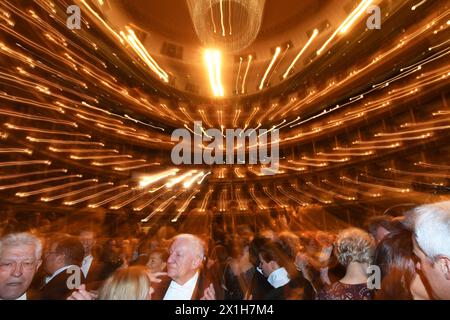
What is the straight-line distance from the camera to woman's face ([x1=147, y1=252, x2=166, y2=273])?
188 cm

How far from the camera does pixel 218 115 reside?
15.3ft

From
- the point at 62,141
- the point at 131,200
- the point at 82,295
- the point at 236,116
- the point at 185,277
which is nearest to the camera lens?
the point at 82,295

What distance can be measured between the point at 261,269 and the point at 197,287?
0.44 meters

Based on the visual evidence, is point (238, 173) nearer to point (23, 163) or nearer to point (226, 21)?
point (226, 21)

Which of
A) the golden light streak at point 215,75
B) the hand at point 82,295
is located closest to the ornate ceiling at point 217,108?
the golden light streak at point 215,75

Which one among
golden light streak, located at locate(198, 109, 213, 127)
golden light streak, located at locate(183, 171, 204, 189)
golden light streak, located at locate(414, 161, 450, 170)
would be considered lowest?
golden light streak, located at locate(183, 171, 204, 189)

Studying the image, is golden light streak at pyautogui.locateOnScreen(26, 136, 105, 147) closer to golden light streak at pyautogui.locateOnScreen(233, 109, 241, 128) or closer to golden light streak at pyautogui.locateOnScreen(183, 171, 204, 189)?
golden light streak at pyautogui.locateOnScreen(183, 171, 204, 189)

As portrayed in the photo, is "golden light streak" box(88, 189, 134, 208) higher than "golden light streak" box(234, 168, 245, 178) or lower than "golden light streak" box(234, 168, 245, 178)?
lower

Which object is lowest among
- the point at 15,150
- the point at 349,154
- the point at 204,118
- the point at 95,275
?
the point at 95,275

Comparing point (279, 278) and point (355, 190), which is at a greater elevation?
point (355, 190)

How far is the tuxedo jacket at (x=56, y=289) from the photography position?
1368 mm

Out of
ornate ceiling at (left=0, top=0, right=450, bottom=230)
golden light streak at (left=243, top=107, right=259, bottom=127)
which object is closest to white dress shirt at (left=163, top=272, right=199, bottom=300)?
ornate ceiling at (left=0, top=0, right=450, bottom=230)

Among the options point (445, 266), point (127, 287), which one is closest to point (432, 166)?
point (445, 266)

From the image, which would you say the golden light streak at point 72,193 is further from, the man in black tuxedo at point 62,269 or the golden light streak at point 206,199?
the man in black tuxedo at point 62,269
